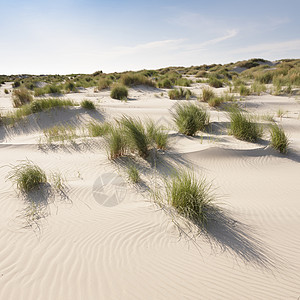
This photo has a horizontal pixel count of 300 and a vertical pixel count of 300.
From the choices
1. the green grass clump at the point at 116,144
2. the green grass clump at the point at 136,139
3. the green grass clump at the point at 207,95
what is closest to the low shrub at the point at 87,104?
the green grass clump at the point at 116,144

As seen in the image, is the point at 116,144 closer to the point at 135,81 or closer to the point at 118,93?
the point at 118,93

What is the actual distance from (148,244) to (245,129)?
4.25 meters

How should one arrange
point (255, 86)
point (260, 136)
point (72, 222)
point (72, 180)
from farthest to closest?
point (255, 86) → point (260, 136) → point (72, 180) → point (72, 222)

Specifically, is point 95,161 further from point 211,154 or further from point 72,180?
point 211,154

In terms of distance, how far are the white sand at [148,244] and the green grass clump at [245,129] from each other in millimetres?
1259

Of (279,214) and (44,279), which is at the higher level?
(44,279)

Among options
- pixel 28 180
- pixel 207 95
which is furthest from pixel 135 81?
pixel 28 180

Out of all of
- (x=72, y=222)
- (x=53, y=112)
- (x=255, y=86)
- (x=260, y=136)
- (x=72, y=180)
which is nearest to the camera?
(x=72, y=222)

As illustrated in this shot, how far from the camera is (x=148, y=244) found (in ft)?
7.35

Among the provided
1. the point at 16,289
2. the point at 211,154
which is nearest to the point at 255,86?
the point at 211,154

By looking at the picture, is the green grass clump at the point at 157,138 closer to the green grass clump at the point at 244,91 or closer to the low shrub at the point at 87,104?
the low shrub at the point at 87,104

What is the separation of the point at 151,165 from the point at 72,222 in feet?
6.54

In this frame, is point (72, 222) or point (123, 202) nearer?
point (72, 222)

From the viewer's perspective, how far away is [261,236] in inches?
93.3
